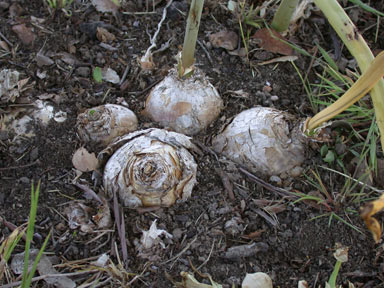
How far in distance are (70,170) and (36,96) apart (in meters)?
0.35

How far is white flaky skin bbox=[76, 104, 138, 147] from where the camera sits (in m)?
1.43

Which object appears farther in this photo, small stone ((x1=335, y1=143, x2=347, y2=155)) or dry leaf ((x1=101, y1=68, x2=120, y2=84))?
dry leaf ((x1=101, y1=68, x2=120, y2=84))

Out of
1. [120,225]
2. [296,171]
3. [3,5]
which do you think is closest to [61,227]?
[120,225]

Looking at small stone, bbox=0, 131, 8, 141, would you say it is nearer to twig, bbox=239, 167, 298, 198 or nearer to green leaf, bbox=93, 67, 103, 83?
green leaf, bbox=93, 67, 103, 83

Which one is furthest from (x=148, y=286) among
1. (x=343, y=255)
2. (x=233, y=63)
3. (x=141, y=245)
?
(x=233, y=63)

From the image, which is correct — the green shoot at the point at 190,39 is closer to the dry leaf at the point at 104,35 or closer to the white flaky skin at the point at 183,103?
the white flaky skin at the point at 183,103

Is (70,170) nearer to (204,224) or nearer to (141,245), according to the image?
(141,245)

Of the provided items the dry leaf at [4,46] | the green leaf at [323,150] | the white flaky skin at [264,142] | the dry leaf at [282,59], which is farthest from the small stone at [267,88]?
the dry leaf at [4,46]

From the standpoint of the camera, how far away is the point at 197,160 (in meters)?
1.46

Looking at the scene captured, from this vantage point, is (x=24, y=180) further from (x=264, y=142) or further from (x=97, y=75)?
(x=264, y=142)

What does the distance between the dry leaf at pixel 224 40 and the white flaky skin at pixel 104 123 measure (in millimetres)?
528

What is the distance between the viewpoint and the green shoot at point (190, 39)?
1233 mm

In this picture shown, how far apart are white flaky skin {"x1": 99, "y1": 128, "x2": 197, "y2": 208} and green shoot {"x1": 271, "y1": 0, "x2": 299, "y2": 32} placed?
69cm

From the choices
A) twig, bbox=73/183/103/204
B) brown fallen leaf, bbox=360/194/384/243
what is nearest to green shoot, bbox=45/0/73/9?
twig, bbox=73/183/103/204
